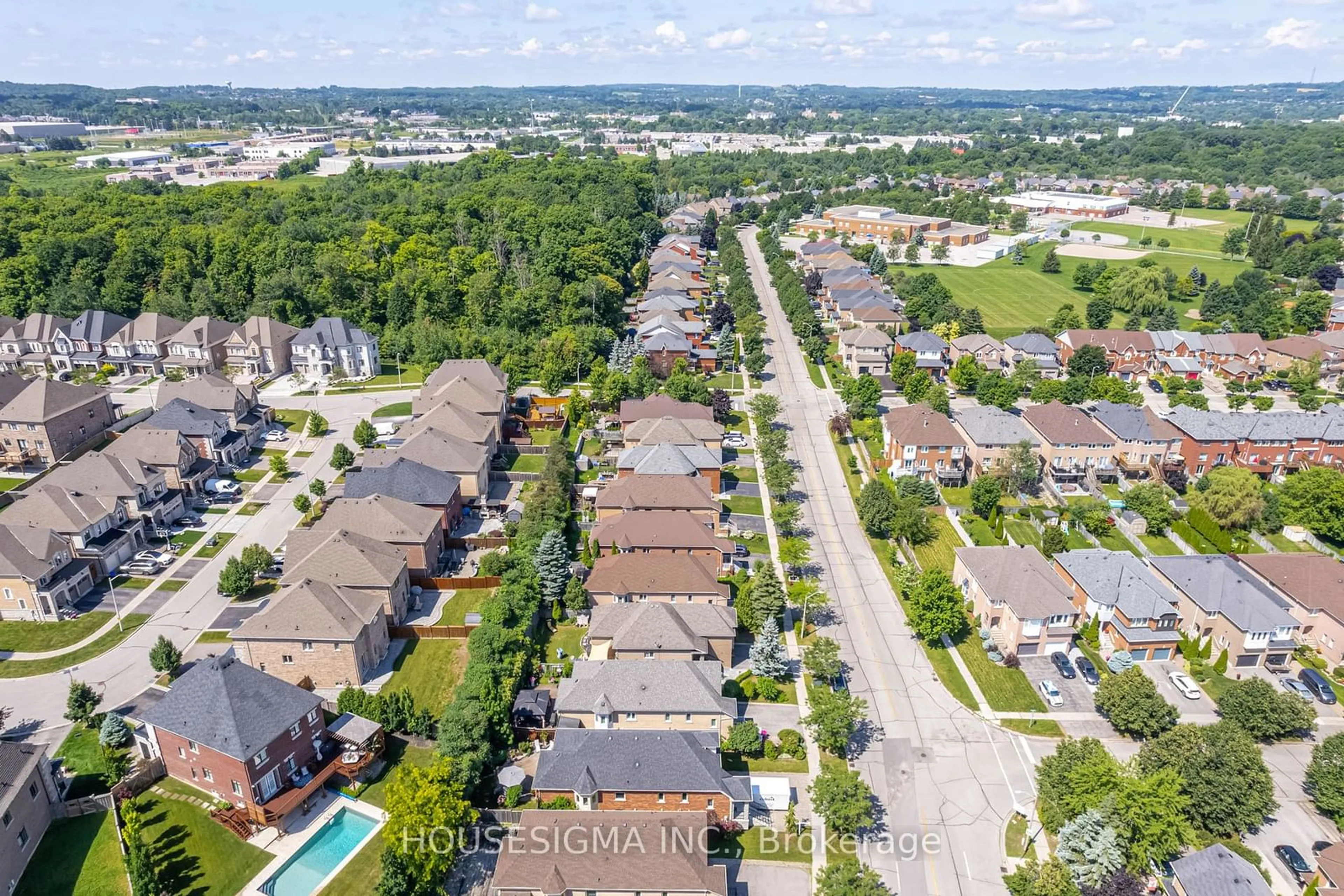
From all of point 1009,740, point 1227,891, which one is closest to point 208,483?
point 1009,740

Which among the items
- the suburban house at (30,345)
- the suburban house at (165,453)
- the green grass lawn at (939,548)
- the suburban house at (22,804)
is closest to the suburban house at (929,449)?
the green grass lawn at (939,548)

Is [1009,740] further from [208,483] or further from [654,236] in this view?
[654,236]

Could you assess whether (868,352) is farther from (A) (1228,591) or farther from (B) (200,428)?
(B) (200,428)

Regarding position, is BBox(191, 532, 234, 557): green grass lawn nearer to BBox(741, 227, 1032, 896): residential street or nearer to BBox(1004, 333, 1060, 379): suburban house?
BBox(741, 227, 1032, 896): residential street

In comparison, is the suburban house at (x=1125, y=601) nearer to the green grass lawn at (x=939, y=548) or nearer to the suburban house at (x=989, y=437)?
the green grass lawn at (x=939, y=548)

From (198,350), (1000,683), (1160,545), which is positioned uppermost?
(198,350)

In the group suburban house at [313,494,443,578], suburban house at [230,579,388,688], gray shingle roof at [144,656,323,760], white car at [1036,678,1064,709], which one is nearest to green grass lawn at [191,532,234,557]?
suburban house at [313,494,443,578]

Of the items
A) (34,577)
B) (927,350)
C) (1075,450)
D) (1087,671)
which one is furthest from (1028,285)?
(34,577)
